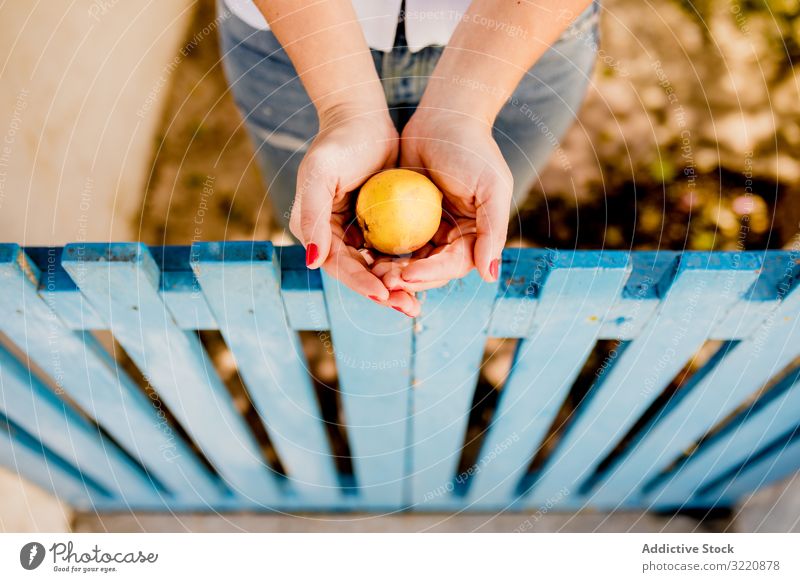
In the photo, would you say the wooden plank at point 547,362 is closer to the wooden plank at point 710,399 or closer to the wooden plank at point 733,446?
the wooden plank at point 710,399

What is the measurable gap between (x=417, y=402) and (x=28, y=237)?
1174 millimetres

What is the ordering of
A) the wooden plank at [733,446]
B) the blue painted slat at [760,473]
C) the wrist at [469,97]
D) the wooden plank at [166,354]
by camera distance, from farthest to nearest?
the blue painted slat at [760,473] → the wooden plank at [733,446] → the wrist at [469,97] → the wooden plank at [166,354]

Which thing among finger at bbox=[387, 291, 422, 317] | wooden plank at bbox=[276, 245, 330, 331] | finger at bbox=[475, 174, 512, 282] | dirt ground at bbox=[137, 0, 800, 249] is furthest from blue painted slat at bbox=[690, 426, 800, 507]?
wooden plank at bbox=[276, 245, 330, 331]

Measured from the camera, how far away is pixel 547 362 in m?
1.19

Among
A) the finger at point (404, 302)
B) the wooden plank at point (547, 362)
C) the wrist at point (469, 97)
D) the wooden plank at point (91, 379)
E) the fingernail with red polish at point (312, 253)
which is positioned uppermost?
the wrist at point (469, 97)

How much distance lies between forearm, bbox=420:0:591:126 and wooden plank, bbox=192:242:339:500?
1.77 feet

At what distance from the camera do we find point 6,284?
3.16ft

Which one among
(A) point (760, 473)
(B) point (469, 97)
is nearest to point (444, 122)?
(B) point (469, 97)

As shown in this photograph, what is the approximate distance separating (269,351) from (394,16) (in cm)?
75

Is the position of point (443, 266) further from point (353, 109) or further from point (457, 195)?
point (353, 109)

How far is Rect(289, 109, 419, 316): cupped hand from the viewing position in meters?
0.97

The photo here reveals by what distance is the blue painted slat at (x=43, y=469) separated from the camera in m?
1.37

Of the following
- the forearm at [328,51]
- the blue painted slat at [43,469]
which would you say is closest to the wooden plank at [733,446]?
the forearm at [328,51]

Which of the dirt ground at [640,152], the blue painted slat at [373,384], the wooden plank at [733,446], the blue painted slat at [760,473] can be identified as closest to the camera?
the blue painted slat at [373,384]
